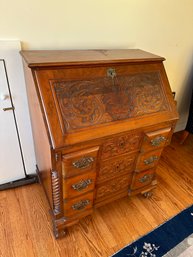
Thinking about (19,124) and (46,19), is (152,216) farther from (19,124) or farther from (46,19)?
(46,19)

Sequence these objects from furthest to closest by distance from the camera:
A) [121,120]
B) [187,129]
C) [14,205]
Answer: [187,129] → [14,205] → [121,120]

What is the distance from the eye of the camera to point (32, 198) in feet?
4.75

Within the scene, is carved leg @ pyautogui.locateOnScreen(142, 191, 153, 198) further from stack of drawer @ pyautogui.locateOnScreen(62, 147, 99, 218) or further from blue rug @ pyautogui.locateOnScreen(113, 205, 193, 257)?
stack of drawer @ pyautogui.locateOnScreen(62, 147, 99, 218)

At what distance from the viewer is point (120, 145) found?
3.35 feet

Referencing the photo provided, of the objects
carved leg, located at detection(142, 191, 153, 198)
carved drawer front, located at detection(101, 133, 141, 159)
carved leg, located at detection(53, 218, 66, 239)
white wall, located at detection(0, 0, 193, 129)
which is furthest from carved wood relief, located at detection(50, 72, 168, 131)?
carved leg, located at detection(142, 191, 153, 198)

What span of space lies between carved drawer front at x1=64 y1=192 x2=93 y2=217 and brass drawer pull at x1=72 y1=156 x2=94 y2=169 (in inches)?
10.0

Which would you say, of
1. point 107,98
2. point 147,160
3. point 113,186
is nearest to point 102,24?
point 107,98

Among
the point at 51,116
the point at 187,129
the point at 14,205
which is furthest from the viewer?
the point at 187,129

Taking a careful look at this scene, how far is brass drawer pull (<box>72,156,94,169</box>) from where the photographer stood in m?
0.91

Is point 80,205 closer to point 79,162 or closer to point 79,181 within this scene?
point 79,181

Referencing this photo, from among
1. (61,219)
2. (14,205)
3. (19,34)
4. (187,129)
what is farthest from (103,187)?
(187,129)

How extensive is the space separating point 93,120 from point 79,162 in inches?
8.6

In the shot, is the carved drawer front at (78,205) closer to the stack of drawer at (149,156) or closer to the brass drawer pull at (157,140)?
the stack of drawer at (149,156)

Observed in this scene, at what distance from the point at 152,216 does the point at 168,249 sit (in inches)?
9.2
